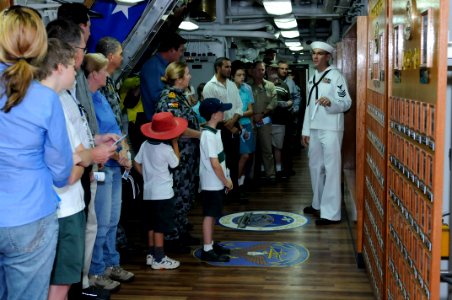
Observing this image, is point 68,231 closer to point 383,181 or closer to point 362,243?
point 383,181

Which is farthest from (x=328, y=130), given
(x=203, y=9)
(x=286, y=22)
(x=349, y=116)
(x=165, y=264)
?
(x=286, y=22)

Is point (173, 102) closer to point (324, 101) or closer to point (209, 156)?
point (209, 156)

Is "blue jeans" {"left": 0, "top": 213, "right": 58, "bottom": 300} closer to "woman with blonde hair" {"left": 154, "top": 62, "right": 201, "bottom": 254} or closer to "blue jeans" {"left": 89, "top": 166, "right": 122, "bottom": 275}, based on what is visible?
"blue jeans" {"left": 89, "top": 166, "right": 122, "bottom": 275}

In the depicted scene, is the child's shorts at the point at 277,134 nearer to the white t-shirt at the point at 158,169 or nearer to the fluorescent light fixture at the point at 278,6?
the fluorescent light fixture at the point at 278,6

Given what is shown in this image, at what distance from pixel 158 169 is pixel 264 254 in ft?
4.11

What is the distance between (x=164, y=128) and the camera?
429 cm

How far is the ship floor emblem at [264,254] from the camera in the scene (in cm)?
470

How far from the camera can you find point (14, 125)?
2.25 m

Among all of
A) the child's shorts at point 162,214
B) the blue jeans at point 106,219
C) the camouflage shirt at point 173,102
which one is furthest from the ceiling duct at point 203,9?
the blue jeans at point 106,219

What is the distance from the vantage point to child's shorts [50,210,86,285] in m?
2.79

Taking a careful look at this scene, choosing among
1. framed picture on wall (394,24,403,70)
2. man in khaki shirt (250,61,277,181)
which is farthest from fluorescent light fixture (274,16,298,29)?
framed picture on wall (394,24,403,70)

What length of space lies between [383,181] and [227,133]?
3.91 meters

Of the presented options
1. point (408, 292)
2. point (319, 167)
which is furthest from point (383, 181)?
point (319, 167)

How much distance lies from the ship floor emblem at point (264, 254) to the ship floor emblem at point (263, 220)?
1.87ft
